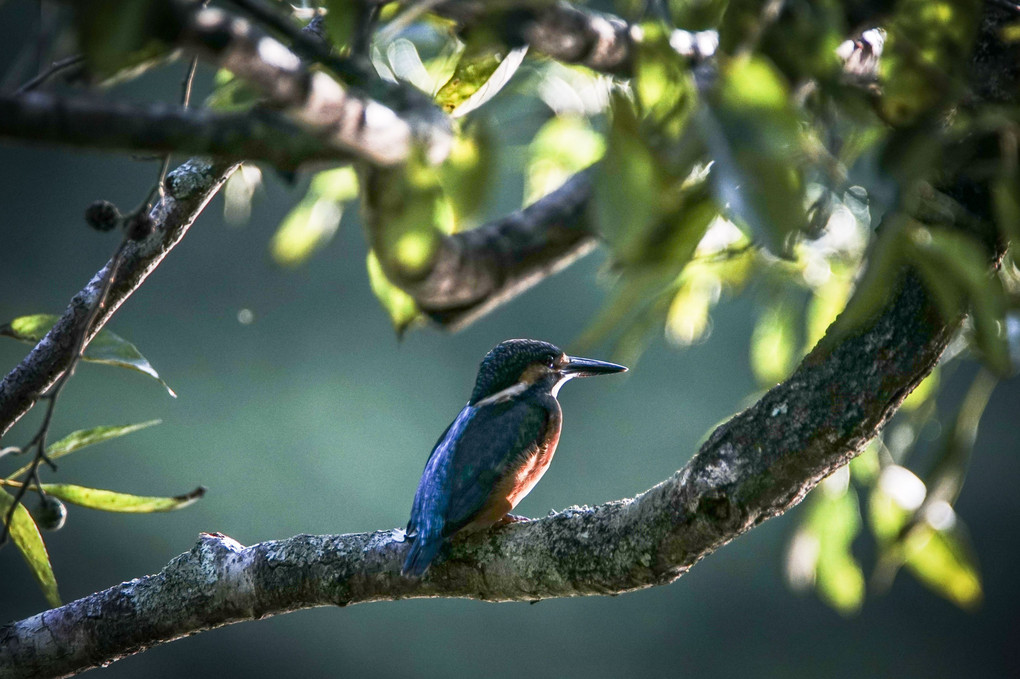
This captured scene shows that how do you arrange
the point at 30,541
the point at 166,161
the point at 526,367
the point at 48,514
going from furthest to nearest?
the point at 526,367 < the point at 30,541 < the point at 48,514 < the point at 166,161

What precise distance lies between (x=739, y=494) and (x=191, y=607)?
98 cm

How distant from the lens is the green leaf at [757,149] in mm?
451

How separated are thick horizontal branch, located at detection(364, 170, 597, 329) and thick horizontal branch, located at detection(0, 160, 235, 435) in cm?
70

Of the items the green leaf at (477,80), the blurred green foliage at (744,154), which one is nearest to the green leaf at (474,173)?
the blurred green foliage at (744,154)

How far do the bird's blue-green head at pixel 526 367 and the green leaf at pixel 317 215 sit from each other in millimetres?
1135

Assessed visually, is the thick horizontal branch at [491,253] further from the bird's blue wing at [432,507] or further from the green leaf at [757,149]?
the bird's blue wing at [432,507]

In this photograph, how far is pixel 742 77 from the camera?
511mm

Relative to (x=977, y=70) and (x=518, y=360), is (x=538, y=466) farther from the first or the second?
(x=977, y=70)

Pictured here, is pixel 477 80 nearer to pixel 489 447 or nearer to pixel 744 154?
pixel 744 154

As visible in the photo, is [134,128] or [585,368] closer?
[134,128]

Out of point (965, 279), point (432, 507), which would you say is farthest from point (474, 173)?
point (432, 507)

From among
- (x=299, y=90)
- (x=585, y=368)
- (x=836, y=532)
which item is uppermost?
(x=299, y=90)

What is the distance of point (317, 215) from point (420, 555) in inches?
25.0

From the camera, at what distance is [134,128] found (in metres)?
0.48
